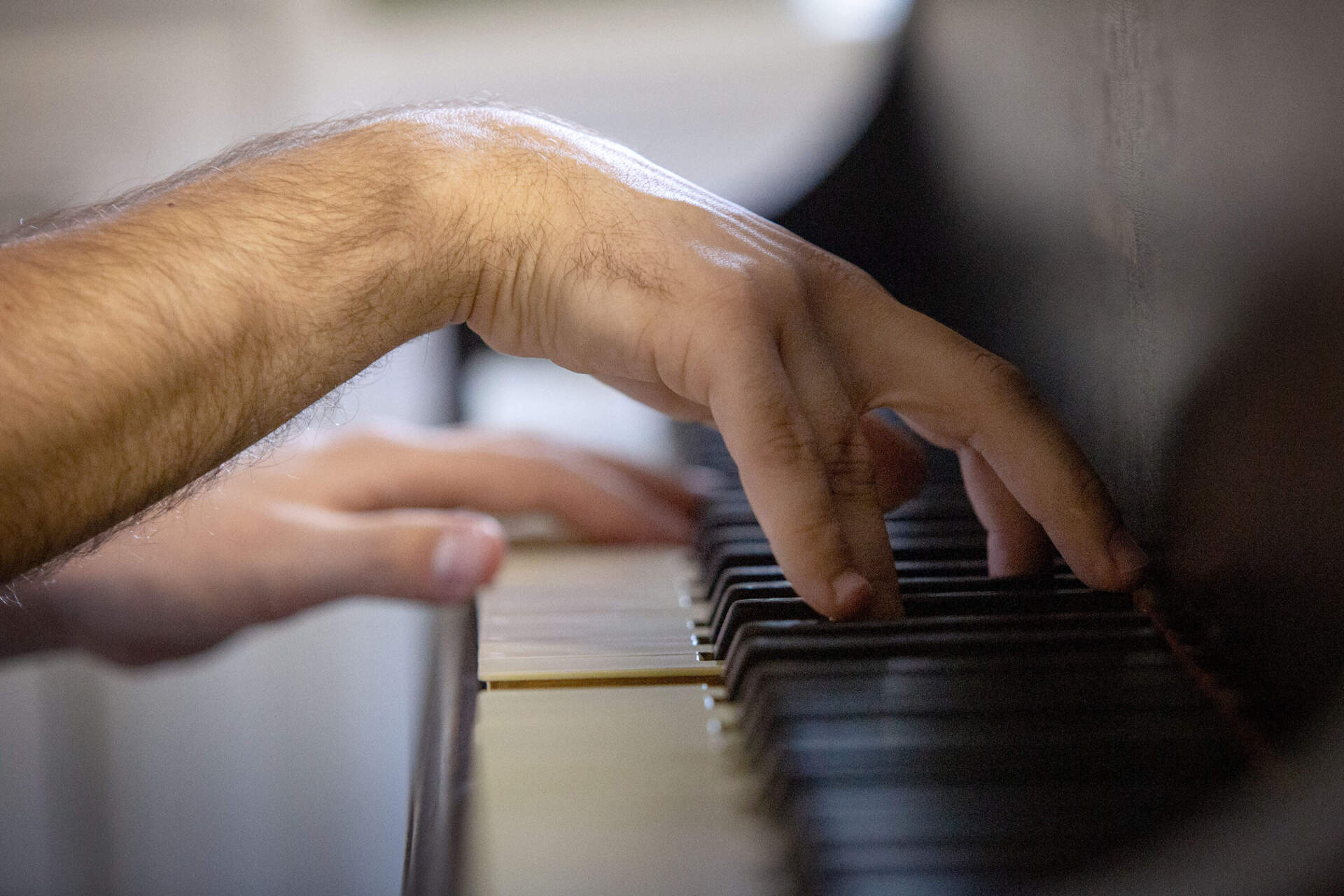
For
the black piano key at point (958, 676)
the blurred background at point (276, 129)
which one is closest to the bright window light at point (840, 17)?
the blurred background at point (276, 129)

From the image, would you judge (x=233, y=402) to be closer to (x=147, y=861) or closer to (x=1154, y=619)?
(x=1154, y=619)

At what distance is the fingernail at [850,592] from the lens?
66 centimetres

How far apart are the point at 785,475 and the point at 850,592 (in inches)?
3.1

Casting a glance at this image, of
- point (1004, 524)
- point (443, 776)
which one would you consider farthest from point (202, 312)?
point (1004, 524)

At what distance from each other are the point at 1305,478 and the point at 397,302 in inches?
20.6

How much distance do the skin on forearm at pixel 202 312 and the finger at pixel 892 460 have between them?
31 cm

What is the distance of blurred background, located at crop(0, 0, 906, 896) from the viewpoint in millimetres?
2744

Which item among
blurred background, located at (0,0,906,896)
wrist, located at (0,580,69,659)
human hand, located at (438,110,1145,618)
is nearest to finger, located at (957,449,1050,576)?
human hand, located at (438,110,1145,618)

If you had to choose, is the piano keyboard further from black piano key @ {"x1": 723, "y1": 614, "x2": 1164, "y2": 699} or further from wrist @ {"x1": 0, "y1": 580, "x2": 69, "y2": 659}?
wrist @ {"x1": 0, "y1": 580, "x2": 69, "y2": 659}

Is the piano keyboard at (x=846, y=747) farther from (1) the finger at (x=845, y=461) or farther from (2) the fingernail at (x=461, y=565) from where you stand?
(2) the fingernail at (x=461, y=565)

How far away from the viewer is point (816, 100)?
11.8 ft

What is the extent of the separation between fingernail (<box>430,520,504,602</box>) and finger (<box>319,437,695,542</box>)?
233mm

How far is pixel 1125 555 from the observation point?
685 mm

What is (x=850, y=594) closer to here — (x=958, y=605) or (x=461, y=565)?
(x=958, y=605)
